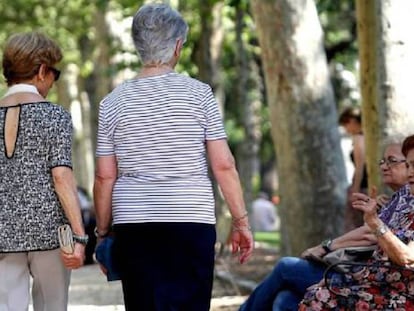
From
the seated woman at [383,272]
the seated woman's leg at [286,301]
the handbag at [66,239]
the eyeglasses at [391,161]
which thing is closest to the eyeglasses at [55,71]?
the handbag at [66,239]

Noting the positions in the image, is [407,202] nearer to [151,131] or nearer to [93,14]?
[151,131]

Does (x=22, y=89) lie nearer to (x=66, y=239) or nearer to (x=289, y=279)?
(x=66, y=239)

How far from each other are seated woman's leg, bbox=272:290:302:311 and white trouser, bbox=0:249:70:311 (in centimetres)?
156

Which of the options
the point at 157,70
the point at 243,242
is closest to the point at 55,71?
the point at 157,70

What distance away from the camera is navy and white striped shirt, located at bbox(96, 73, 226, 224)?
652 centimetres

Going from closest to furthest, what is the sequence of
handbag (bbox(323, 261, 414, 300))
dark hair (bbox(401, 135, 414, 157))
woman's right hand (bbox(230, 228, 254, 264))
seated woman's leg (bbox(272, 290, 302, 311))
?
woman's right hand (bbox(230, 228, 254, 264)) → handbag (bbox(323, 261, 414, 300)) → dark hair (bbox(401, 135, 414, 157)) → seated woman's leg (bbox(272, 290, 302, 311))

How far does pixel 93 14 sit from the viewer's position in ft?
100

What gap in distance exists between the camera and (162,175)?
21.4 ft

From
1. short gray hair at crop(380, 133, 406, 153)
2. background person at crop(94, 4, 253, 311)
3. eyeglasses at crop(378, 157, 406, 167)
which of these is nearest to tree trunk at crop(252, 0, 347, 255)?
short gray hair at crop(380, 133, 406, 153)

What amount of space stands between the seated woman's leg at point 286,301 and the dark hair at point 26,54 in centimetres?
208

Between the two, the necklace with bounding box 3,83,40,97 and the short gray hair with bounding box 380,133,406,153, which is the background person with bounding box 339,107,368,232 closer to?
the short gray hair with bounding box 380,133,406,153

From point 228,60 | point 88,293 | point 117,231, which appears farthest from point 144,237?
point 228,60

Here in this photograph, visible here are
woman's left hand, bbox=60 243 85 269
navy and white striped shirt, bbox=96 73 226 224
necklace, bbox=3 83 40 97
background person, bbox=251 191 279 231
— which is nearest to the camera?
navy and white striped shirt, bbox=96 73 226 224

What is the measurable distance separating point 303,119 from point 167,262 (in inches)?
285
